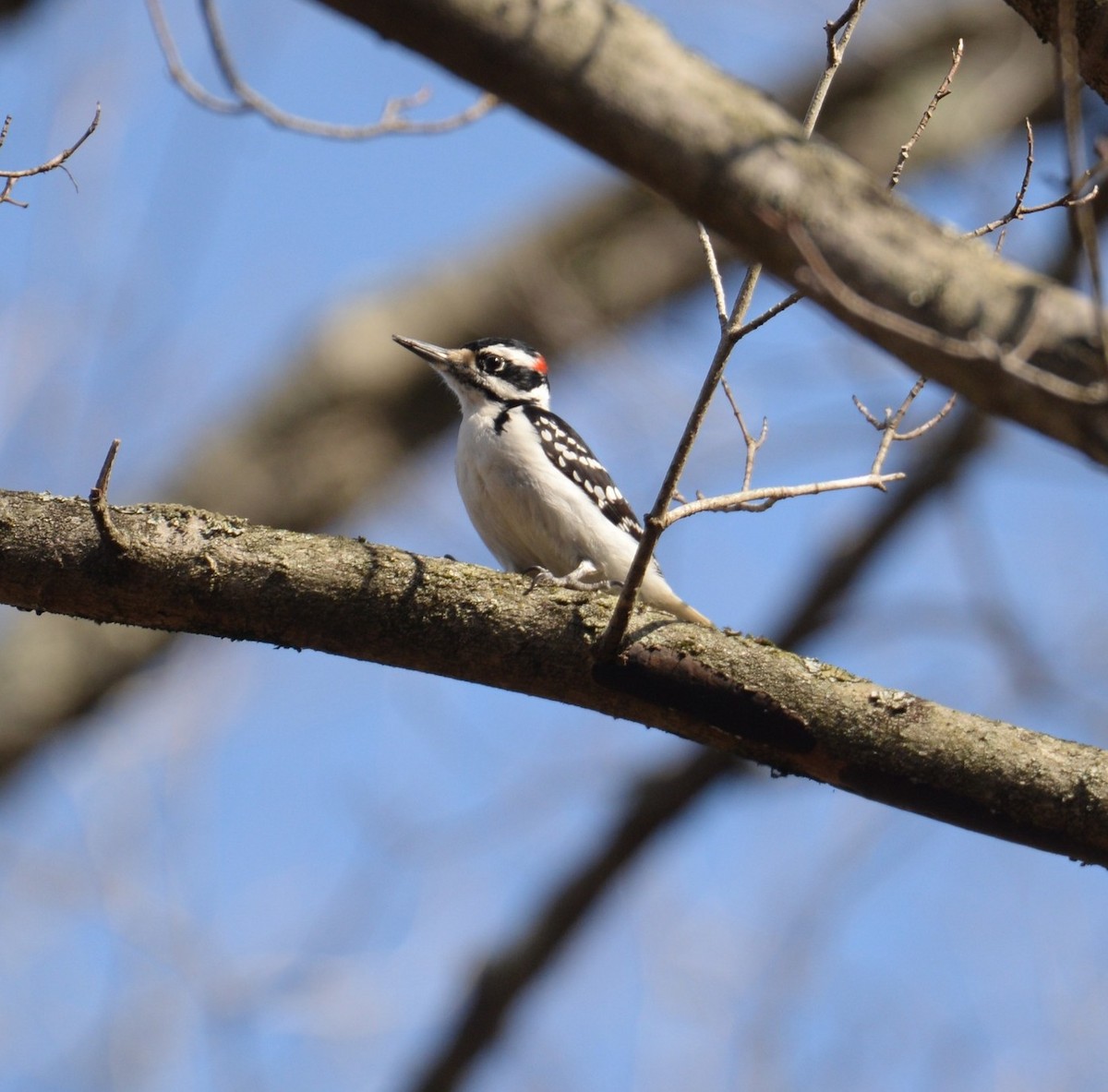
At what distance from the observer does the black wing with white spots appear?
6180mm

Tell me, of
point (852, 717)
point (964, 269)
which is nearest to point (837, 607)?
point (852, 717)

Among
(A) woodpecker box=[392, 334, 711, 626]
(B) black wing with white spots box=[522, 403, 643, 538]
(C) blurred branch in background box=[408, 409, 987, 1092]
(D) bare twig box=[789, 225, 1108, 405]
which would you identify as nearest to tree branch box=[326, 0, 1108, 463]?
(D) bare twig box=[789, 225, 1108, 405]

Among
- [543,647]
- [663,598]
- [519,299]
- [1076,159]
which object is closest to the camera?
[1076,159]

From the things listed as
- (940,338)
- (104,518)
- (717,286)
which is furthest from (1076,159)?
(104,518)

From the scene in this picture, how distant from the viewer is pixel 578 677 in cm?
377

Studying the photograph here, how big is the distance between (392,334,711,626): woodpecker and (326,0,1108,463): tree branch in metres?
3.65

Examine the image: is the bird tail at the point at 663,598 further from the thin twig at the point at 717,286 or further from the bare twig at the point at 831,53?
the bare twig at the point at 831,53

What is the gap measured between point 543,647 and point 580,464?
103 inches

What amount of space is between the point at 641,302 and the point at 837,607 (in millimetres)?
3196

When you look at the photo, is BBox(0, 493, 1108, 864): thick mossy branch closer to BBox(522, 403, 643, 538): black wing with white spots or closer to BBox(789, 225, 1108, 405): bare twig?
BBox(789, 225, 1108, 405): bare twig

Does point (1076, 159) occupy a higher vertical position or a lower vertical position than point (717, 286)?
lower

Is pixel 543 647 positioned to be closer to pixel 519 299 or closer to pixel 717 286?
pixel 717 286

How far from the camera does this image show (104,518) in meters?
3.50

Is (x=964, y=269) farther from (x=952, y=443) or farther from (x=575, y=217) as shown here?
(x=575, y=217)
